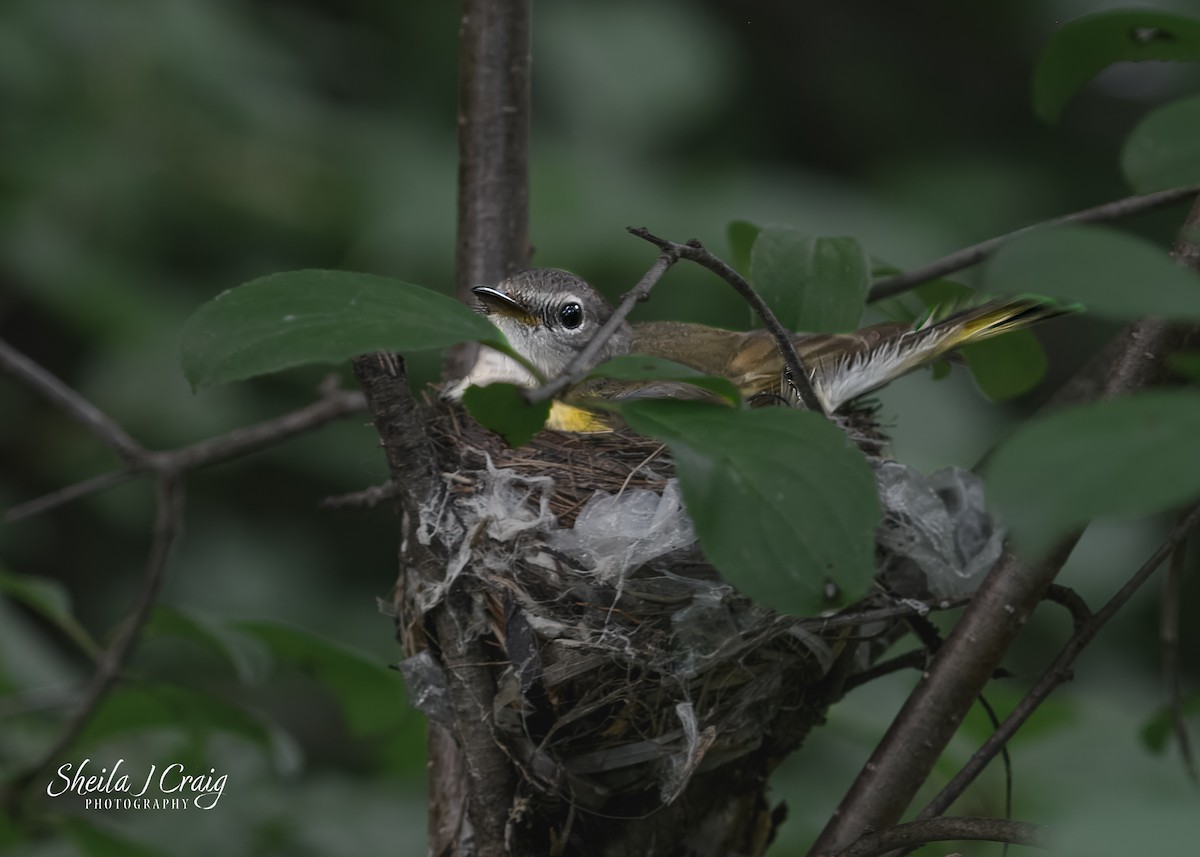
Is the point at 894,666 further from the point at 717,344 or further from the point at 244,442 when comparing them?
the point at 244,442

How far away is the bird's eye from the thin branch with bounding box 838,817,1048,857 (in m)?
1.29

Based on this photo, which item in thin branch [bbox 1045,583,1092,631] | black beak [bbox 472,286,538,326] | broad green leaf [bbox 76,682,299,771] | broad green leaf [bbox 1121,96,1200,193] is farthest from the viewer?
black beak [bbox 472,286,538,326]

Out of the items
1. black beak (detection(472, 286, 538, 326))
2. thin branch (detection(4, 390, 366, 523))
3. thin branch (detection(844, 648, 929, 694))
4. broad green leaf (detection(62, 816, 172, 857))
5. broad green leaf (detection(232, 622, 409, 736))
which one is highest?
black beak (detection(472, 286, 538, 326))

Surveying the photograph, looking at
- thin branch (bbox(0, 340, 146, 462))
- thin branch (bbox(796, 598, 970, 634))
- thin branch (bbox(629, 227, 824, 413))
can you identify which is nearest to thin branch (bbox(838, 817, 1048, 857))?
thin branch (bbox(796, 598, 970, 634))

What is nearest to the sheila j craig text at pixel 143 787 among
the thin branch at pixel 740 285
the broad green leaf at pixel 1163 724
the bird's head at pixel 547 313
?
the bird's head at pixel 547 313

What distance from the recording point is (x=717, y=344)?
2.28 meters

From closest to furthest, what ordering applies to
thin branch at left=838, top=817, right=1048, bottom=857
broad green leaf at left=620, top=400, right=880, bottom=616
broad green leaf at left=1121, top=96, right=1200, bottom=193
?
broad green leaf at left=620, top=400, right=880, bottom=616, broad green leaf at left=1121, top=96, right=1200, bottom=193, thin branch at left=838, top=817, right=1048, bottom=857

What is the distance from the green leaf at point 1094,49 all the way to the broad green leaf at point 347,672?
1.25m

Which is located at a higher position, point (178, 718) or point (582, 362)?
point (582, 362)

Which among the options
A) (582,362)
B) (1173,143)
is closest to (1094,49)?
(1173,143)

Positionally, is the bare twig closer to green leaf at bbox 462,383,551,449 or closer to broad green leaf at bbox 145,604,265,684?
green leaf at bbox 462,383,551,449

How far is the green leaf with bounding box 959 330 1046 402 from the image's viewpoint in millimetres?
1735

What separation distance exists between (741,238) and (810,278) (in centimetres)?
35

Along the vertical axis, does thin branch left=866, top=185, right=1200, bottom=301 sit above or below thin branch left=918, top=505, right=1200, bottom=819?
above
